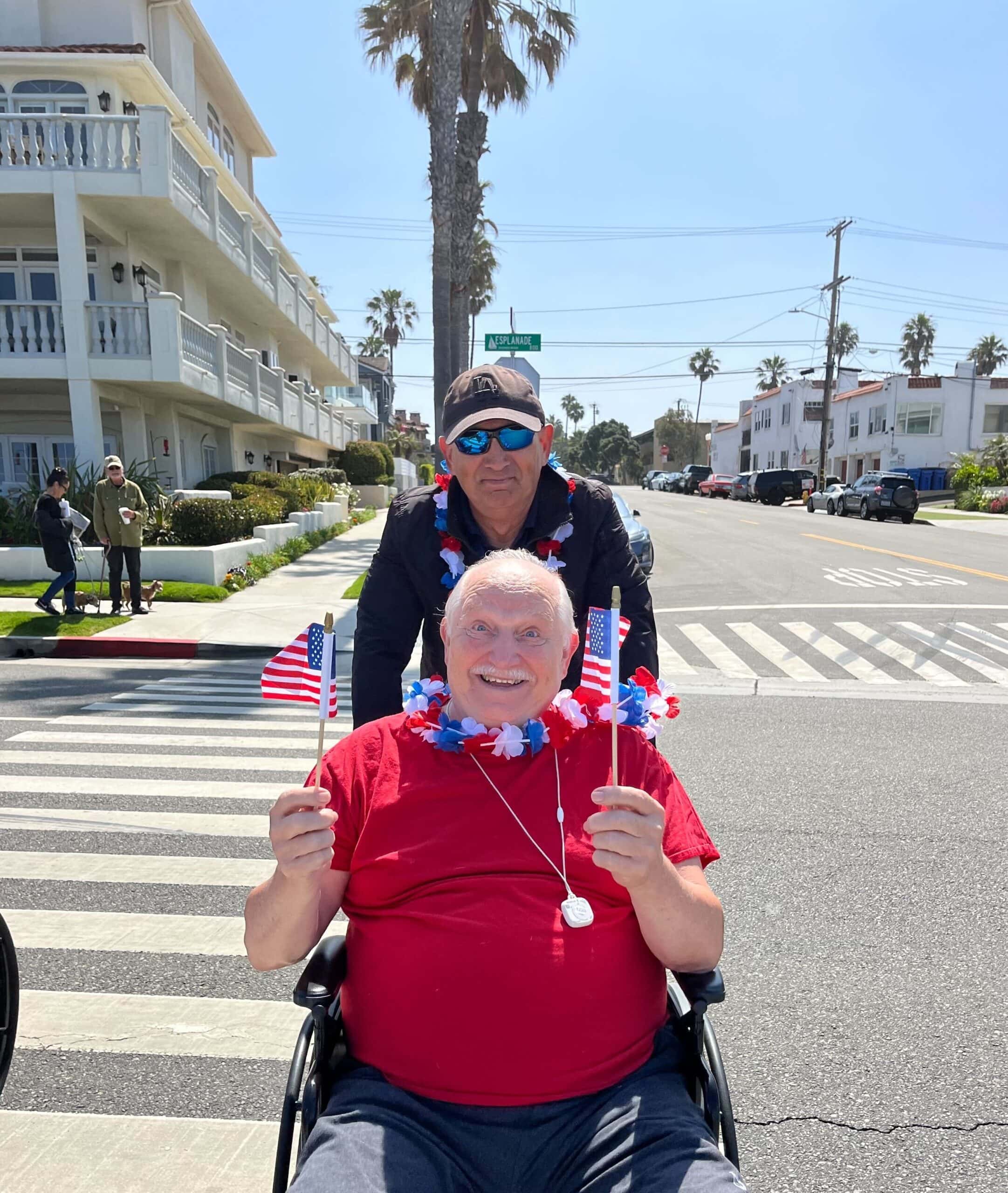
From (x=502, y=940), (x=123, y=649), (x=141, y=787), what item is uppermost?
(x=502, y=940)

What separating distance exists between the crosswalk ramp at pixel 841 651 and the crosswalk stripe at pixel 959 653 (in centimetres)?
1

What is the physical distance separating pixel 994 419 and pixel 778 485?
15.1m

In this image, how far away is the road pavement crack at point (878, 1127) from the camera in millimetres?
2393

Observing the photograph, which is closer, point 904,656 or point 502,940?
point 502,940

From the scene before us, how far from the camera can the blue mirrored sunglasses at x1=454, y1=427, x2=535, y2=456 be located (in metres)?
2.52

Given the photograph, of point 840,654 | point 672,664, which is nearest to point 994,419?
point 840,654

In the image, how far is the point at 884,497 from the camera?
29.3 meters

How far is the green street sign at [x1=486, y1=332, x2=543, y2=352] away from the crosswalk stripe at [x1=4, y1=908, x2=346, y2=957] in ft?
35.8

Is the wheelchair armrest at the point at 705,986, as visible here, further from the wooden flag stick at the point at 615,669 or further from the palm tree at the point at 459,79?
the palm tree at the point at 459,79

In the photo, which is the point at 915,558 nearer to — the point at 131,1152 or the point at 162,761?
the point at 162,761

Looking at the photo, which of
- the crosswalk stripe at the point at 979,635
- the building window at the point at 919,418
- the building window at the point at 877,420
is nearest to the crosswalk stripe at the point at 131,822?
the crosswalk stripe at the point at 979,635

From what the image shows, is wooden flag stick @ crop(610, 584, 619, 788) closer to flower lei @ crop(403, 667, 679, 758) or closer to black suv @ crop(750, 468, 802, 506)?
flower lei @ crop(403, 667, 679, 758)

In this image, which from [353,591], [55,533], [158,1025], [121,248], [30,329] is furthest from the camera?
[121,248]

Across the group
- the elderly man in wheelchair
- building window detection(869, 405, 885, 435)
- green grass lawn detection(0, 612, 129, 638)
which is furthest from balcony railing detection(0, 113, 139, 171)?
building window detection(869, 405, 885, 435)
